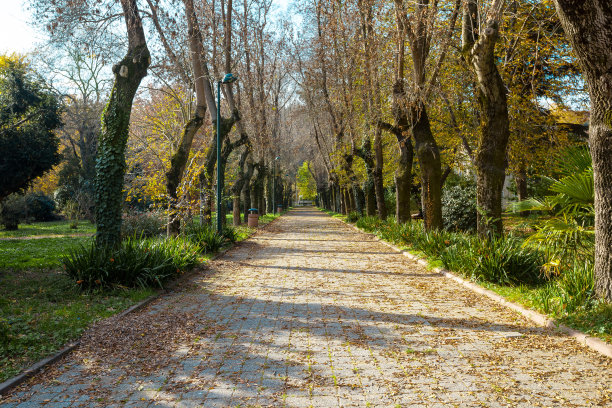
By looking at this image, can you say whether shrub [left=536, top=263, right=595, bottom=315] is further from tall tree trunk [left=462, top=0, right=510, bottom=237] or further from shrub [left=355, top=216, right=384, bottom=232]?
shrub [left=355, top=216, right=384, bottom=232]

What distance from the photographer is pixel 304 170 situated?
87188mm

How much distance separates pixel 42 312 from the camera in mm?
6504

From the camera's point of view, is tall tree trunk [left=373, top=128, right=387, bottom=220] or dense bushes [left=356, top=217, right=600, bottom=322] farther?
tall tree trunk [left=373, top=128, right=387, bottom=220]

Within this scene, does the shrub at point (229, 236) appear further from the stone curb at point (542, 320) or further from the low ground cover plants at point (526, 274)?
the stone curb at point (542, 320)

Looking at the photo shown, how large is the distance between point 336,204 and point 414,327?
46286 millimetres

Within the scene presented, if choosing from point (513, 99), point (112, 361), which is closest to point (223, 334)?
point (112, 361)

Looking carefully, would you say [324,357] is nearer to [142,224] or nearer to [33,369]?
[33,369]

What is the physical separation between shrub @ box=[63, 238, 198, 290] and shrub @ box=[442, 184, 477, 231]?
1189cm

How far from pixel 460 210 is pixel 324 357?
1411 centimetres

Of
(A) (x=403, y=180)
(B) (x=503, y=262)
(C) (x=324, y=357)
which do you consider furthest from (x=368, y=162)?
(C) (x=324, y=357)

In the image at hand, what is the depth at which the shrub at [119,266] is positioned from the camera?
7.98 meters

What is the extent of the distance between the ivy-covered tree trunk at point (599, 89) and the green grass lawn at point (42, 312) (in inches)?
265

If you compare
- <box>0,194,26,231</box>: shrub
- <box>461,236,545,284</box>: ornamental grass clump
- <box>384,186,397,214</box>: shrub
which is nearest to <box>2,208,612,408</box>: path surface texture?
<box>461,236,545,284</box>: ornamental grass clump

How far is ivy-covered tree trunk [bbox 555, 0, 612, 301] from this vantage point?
523cm
